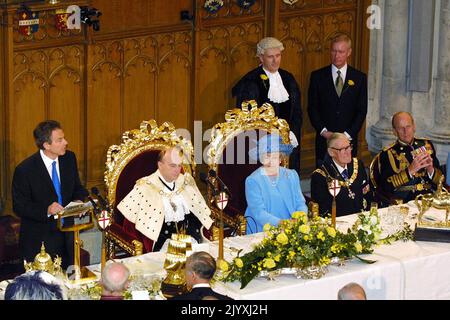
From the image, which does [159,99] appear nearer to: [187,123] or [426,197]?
[187,123]

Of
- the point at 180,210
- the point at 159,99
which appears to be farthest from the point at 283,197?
the point at 159,99

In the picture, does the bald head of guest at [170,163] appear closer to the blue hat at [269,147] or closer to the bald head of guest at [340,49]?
the blue hat at [269,147]

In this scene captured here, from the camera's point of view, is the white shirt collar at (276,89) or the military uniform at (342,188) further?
the white shirt collar at (276,89)

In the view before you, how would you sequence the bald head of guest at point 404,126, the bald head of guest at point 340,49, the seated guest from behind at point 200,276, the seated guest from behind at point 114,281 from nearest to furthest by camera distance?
the seated guest from behind at point 114,281 < the seated guest from behind at point 200,276 < the bald head of guest at point 404,126 < the bald head of guest at point 340,49

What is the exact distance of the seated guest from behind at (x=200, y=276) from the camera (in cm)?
787

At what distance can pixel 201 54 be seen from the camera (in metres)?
12.3

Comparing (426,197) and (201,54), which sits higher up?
(201,54)

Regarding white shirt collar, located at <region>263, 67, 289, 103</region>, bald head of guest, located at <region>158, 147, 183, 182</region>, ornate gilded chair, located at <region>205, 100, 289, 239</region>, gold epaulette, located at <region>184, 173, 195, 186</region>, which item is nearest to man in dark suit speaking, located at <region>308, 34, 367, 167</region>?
white shirt collar, located at <region>263, 67, 289, 103</region>

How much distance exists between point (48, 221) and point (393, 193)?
313 cm

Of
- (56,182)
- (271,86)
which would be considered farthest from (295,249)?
(271,86)

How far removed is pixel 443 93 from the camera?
13594 mm

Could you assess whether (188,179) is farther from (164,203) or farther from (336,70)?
(336,70)

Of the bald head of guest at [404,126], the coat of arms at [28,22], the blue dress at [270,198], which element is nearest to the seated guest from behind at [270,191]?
the blue dress at [270,198]

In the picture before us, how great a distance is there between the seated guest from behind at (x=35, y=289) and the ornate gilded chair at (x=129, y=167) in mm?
2191
